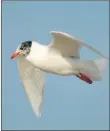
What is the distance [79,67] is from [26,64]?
93.2 inches

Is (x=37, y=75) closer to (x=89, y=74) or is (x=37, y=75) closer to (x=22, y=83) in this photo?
(x=22, y=83)

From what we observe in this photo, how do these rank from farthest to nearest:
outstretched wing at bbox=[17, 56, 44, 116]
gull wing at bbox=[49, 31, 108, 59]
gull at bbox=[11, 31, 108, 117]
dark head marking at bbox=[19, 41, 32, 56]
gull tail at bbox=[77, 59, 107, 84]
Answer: outstretched wing at bbox=[17, 56, 44, 116] → dark head marking at bbox=[19, 41, 32, 56] → gull tail at bbox=[77, 59, 107, 84] → gull at bbox=[11, 31, 108, 117] → gull wing at bbox=[49, 31, 108, 59]

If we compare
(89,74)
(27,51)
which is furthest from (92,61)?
(27,51)

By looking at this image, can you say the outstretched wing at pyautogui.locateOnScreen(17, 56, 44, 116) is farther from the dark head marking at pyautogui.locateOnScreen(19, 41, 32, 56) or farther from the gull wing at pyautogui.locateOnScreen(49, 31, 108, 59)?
the gull wing at pyautogui.locateOnScreen(49, 31, 108, 59)

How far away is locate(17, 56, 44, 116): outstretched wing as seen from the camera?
17.1 metres

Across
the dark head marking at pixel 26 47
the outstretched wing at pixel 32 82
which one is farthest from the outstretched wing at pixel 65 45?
the outstretched wing at pixel 32 82

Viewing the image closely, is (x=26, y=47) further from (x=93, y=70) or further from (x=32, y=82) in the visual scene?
(x=32, y=82)

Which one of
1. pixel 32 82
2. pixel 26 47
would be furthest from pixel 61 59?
pixel 32 82

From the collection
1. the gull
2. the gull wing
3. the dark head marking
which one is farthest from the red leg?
the dark head marking

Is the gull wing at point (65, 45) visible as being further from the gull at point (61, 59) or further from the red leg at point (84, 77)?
the red leg at point (84, 77)

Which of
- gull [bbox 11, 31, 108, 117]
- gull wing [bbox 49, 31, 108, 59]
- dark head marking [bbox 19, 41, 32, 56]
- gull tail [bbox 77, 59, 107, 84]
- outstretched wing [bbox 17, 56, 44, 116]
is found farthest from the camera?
outstretched wing [bbox 17, 56, 44, 116]

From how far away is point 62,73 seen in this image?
50.7ft

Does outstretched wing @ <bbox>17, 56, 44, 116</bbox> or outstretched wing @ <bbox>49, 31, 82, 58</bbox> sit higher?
outstretched wing @ <bbox>49, 31, 82, 58</bbox>

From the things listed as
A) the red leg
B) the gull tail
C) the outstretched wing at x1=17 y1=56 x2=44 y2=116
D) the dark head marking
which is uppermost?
the dark head marking
